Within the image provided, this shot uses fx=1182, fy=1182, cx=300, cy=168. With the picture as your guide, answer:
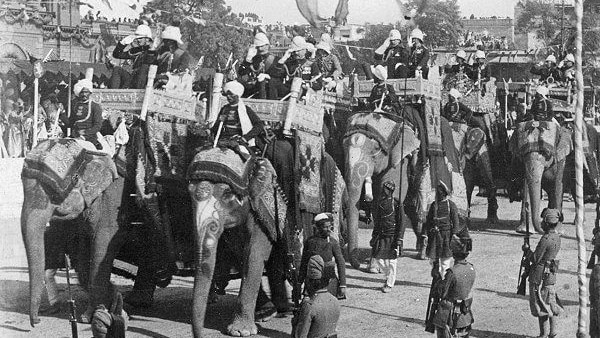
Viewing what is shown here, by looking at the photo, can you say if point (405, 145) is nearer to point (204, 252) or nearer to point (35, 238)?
point (204, 252)

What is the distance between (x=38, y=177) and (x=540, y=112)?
34.7 ft

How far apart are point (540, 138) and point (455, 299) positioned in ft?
32.8

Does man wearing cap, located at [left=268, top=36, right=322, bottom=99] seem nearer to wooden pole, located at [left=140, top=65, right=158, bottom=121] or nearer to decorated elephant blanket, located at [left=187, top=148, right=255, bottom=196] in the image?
wooden pole, located at [left=140, top=65, right=158, bottom=121]

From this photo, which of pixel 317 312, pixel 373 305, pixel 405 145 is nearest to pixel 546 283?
pixel 373 305

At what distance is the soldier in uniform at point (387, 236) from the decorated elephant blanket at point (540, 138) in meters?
5.56

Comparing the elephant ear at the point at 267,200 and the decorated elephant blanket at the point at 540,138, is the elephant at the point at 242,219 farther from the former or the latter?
the decorated elephant blanket at the point at 540,138

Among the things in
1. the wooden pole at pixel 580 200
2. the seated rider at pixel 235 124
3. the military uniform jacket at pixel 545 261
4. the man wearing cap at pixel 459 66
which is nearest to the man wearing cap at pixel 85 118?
the seated rider at pixel 235 124

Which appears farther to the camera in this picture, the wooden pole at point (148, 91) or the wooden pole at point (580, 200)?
the wooden pole at point (148, 91)

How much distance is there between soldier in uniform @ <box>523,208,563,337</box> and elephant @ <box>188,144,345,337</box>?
8.27ft

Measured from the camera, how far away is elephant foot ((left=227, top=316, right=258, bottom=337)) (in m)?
12.2

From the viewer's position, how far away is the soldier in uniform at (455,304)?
10859 millimetres

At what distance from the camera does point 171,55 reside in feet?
46.0

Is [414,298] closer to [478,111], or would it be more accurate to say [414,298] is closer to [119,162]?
[119,162]

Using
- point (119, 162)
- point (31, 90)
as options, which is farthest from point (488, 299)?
point (31, 90)
